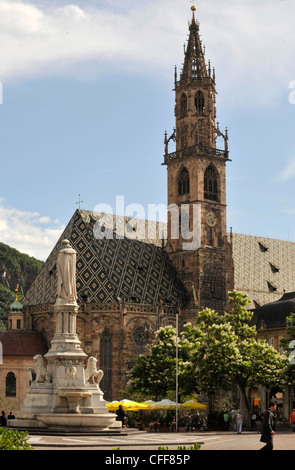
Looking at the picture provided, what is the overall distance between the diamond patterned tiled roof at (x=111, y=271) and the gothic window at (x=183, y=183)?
24.3 ft

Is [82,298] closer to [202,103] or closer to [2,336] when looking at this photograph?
[2,336]

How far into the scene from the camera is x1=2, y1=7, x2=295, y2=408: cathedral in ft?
254

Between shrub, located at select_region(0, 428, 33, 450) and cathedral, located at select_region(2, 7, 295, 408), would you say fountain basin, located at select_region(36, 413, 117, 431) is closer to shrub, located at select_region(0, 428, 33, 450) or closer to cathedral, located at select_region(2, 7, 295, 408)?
shrub, located at select_region(0, 428, 33, 450)

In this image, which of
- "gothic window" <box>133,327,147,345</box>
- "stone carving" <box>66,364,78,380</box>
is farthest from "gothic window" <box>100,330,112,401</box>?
"stone carving" <box>66,364,78,380</box>

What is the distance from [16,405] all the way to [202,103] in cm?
4080

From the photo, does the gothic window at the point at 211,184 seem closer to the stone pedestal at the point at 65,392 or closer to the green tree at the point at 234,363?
the green tree at the point at 234,363

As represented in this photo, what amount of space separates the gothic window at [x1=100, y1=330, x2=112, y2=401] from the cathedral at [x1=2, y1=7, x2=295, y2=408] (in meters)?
0.10

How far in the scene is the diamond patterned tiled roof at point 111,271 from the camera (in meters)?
78.9

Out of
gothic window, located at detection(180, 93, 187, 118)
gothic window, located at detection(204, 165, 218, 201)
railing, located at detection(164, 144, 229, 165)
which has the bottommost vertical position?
gothic window, located at detection(204, 165, 218, 201)

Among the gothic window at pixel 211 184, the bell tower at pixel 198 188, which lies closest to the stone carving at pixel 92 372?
the bell tower at pixel 198 188

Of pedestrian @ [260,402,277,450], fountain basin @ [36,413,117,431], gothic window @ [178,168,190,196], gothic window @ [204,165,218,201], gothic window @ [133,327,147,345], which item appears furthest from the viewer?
gothic window @ [178,168,190,196]

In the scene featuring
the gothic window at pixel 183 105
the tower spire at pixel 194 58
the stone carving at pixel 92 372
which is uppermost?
the tower spire at pixel 194 58

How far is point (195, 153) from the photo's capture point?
87.7 m
